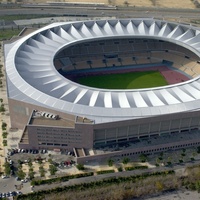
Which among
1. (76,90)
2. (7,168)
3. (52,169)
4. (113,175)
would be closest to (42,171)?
(52,169)

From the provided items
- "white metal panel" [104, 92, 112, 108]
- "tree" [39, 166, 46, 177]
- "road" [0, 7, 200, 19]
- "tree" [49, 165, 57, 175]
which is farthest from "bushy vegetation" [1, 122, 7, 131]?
"road" [0, 7, 200, 19]

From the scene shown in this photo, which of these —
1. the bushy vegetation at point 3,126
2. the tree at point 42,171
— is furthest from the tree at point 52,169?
the bushy vegetation at point 3,126

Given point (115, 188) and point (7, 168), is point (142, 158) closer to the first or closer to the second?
point (115, 188)

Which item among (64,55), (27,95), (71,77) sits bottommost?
(27,95)

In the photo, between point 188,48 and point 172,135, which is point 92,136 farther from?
point 188,48

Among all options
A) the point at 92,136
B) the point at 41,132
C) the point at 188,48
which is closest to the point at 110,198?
the point at 92,136

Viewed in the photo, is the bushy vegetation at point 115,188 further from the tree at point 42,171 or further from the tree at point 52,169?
the tree at point 42,171

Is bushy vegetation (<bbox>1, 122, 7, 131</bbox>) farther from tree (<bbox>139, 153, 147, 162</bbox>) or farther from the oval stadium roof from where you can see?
tree (<bbox>139, 153, 147, 162</bbox>)

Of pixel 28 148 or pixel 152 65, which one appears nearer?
pixel 28 148
